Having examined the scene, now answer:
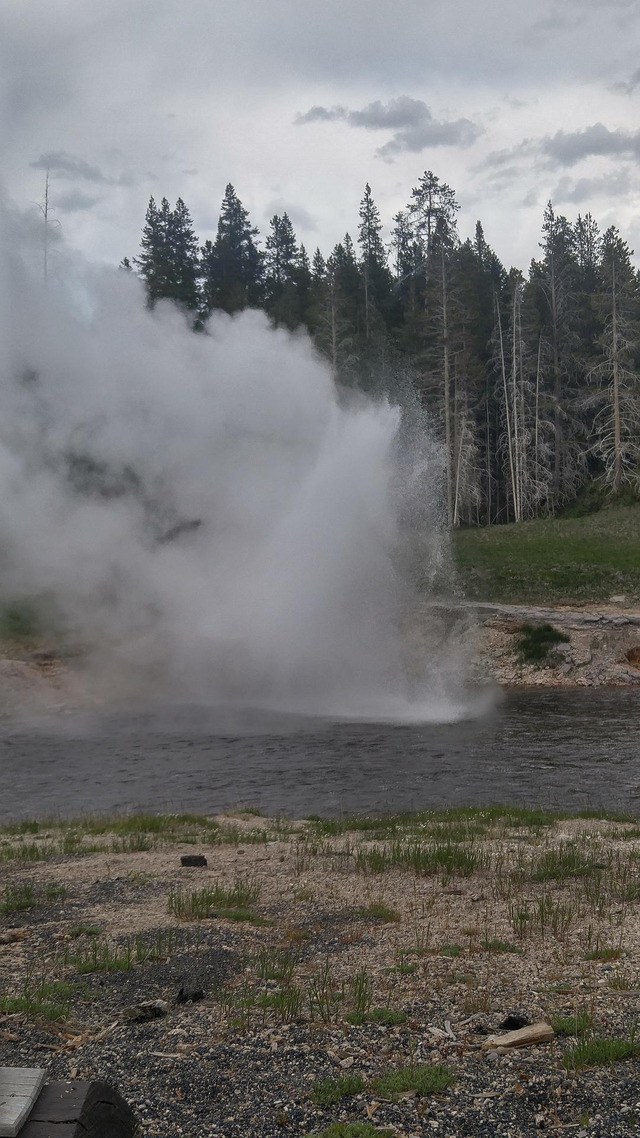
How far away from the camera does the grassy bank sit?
110 feet

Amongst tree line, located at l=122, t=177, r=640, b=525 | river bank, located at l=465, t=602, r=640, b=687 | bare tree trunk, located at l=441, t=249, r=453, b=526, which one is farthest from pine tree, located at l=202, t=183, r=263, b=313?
A: river bank, located at l=465, t=602, r=640, b=687

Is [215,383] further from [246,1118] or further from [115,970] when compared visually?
[246,1118]

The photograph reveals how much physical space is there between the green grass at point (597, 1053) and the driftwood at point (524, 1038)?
25 centimetres

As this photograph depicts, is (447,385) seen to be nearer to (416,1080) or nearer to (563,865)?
→ (563,865)

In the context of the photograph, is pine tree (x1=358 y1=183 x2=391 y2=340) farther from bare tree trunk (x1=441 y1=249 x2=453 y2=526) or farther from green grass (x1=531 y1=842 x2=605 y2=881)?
green grass (x1=531 y1=842 x2=605 y2=881)

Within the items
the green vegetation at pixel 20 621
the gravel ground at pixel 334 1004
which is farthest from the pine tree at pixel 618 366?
the gravel ground at pixel 334 1004

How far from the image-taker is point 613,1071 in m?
5.64

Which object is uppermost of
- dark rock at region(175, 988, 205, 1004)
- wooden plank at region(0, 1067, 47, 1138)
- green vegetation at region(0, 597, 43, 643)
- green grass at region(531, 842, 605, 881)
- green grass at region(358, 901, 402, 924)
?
green vegetation at region(0, 597, 43, 643)

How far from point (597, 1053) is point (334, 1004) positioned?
6.65 ft

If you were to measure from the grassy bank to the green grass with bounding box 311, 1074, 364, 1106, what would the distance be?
93.7ft

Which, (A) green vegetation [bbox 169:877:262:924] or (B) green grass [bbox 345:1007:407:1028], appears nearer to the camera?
(B) green grass [bbox 345:1007:407:1028]

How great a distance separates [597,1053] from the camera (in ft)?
19.0

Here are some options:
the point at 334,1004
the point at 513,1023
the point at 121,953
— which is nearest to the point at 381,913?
the point at 334,1004

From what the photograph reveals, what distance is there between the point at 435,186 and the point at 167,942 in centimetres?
7154
